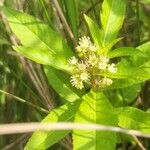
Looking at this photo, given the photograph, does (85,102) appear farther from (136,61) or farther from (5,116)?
(5,116)

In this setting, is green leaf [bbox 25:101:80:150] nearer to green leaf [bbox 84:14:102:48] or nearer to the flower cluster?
the flower cluster

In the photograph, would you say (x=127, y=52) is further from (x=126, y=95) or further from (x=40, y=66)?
(x=40, y=66)

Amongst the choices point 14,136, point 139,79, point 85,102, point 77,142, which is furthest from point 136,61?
point 14,136

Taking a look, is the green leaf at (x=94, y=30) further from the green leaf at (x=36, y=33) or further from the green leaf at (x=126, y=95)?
the green leaf at (x=126, y=95)

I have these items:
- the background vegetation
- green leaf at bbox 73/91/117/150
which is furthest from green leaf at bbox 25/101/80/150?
the background vegetation

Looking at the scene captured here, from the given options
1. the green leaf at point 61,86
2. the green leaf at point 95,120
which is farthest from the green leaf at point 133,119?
the green leaf at point 61,86
